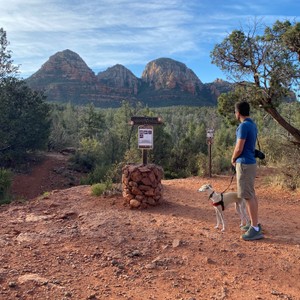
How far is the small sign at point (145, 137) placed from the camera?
23.2ft

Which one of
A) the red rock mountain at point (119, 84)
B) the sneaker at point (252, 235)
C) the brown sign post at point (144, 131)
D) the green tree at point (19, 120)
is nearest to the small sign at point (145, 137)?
the brown sign post at point (144, 131)

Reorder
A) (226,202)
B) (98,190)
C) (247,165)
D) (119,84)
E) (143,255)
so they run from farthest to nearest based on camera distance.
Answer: (119,84)
(98,190)
(226,202)
(247,165)
(143,255)

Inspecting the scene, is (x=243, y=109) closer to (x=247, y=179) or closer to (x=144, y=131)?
(x=247, y=179)

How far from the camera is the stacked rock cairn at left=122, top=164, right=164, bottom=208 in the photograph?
682cm

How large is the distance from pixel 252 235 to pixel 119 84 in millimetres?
113624

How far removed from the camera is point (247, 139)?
4.88 metres

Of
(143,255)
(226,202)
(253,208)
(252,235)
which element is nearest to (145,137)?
(226,202)

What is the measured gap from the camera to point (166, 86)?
104 meters

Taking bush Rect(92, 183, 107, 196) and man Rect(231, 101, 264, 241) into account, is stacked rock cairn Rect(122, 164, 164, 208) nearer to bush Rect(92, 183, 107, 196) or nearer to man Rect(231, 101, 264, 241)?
bush Rect(92, 183, 107, 196)

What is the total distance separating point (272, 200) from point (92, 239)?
4844mm

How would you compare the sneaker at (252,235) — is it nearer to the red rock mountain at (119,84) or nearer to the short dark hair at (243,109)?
the short dark hair at (243,109)

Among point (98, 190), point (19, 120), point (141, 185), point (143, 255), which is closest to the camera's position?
point (143, 255)

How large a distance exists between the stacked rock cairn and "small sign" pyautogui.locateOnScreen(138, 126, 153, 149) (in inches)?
17.2

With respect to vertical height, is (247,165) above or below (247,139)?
below
